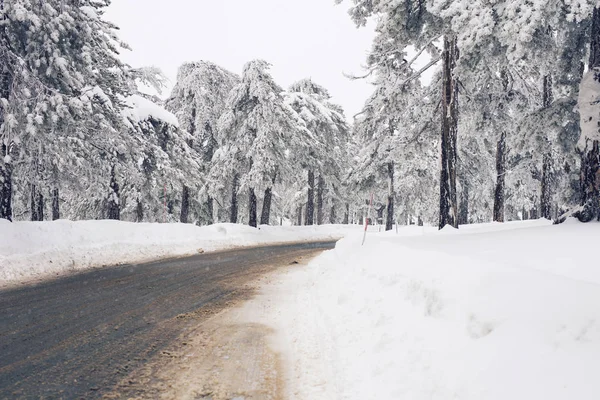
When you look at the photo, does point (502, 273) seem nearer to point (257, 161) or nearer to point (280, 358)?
point (280, 358)

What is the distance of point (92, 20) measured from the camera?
12.4 m

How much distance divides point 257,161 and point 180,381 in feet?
63.4

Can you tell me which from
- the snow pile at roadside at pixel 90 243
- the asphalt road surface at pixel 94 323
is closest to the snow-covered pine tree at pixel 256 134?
the snow pile at roadside at pixel 90 243

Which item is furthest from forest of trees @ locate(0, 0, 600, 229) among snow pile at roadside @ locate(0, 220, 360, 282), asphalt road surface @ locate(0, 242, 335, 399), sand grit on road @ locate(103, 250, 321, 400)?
sand grit on road @ locate(103, 250, 321, 400)

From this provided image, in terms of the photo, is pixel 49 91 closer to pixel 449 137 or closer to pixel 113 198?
pixel 113 198

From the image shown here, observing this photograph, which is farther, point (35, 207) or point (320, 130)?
point (320, 130)

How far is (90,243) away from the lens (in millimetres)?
11883

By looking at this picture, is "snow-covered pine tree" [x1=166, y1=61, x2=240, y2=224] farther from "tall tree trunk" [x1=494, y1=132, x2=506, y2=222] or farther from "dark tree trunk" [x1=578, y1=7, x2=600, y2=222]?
"dark tree trunk" [x1=578, y1=7, x2=600, y2=222]

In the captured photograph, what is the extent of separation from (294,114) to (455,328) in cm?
2371

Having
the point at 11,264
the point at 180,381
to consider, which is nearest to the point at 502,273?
the point at 180,381

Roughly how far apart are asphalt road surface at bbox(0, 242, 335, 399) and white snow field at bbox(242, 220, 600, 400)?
1.49 m

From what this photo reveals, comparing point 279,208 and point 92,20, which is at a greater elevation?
point 92,20

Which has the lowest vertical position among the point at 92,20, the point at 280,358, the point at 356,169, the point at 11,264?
the point at 280,358

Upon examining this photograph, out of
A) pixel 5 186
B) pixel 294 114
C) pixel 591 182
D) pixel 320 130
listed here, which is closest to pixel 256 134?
pixel 294 114
